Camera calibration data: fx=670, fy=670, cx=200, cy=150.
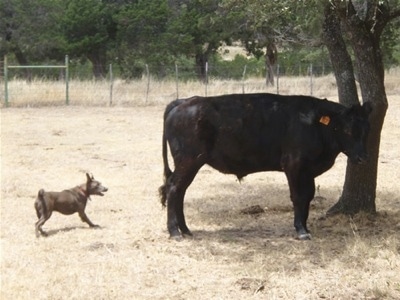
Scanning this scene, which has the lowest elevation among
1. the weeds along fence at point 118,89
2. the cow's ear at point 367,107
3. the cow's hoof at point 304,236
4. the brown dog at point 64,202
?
the weeds along fence at point 118,89

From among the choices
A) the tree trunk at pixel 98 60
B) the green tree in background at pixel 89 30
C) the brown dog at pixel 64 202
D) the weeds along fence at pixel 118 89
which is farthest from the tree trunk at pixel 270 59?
the brown dog at pixel 64 202

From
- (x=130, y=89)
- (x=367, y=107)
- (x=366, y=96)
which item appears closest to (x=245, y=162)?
(x=367, y=107)

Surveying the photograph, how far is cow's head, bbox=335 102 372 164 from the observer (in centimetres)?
757

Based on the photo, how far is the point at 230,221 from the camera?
342 inches

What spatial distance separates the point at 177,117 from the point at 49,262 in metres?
2.30

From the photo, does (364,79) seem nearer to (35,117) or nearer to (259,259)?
(259,259)

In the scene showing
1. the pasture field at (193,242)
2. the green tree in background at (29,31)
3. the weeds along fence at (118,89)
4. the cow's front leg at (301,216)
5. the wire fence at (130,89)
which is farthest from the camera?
the green tree in background at (29,31)

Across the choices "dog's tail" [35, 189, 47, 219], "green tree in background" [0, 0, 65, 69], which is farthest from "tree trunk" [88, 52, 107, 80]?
"dog's tail" [35, 189, 47, 219]

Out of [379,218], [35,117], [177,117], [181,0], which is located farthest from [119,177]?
[181,0]

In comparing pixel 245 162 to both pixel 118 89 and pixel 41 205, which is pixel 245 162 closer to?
pixel 41 205

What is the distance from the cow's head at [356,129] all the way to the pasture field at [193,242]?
938 millimetres

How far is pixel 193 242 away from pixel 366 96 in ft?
9.32

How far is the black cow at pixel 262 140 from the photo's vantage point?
7668mm

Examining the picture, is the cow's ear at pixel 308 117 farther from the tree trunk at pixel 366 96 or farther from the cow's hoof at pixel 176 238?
the cow's hoof at pixel 176 238
